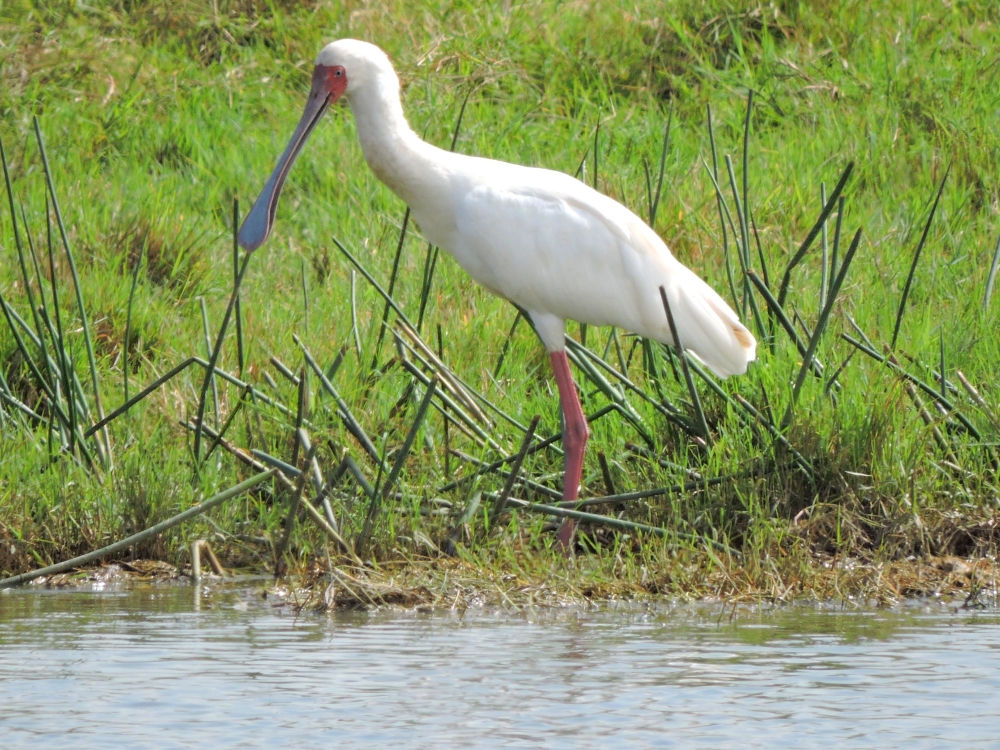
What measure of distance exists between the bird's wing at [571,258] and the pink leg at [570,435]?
0.20 meters

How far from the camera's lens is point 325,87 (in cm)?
548

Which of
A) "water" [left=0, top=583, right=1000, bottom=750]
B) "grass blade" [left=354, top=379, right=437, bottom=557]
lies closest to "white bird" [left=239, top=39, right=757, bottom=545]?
"grass blade" [left=354, top=379, right=437, bottom=557]

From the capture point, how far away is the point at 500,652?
3.74 m

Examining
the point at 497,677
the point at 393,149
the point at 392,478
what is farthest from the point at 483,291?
the point at 497,677

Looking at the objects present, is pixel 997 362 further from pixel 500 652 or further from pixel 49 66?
pixel 49 66

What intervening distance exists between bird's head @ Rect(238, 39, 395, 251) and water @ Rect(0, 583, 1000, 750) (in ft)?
5.03

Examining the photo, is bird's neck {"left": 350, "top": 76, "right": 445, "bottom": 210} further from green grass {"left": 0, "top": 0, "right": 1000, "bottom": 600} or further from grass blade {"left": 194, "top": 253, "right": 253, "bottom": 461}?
grass blade {"left": 194, "top": 253, "right": 253, "bottom": 461}

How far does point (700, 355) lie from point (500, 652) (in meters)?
1.67

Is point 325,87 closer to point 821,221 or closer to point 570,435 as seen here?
point 570,435

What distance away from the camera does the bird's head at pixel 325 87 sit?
5.40 meters

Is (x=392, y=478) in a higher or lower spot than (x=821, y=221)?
lower

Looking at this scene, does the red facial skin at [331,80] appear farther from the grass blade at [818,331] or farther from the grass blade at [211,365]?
the grass blade at [818,331]

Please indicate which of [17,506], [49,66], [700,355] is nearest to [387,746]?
[17,506]

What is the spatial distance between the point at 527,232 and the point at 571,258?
168 mm
